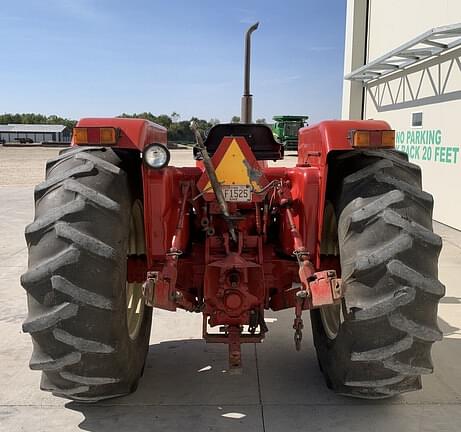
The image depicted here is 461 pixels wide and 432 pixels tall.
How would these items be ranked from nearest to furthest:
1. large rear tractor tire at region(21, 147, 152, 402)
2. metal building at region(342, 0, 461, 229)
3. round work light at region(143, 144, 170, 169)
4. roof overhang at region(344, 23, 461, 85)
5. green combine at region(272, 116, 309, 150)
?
large rear tractor tire at region(21, 147, 152, 402) → round work light at region(143, 144, 170, 169) → roof overhang at region(344, 23, 461, 85) → metal building at region(342, 0, 461, 229) → green combine at region(272, 116, 309, 150)

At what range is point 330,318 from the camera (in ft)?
12.3

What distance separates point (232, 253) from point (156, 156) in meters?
0.77

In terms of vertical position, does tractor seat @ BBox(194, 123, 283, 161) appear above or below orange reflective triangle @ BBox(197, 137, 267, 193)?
above

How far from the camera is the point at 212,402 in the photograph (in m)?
3.40

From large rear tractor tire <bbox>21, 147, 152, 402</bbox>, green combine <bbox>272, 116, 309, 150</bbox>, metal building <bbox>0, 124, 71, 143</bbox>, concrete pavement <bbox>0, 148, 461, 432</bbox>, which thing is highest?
metal building <bbox>0, 124, 71, 143</bbox>

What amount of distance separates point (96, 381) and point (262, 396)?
1151 mm

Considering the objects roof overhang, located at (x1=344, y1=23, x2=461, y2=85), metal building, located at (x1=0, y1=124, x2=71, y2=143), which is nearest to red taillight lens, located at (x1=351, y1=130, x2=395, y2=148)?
roof overhang, located at (x1=344, y1=23, x2=461, y2=85)

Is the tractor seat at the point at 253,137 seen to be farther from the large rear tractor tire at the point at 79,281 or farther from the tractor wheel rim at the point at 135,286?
the large rear tractor tire at the point at 79,281

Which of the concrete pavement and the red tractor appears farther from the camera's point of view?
the concrete pavement

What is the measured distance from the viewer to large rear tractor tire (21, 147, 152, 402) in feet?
8.68

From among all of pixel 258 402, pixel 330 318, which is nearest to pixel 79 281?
pixel 258 402

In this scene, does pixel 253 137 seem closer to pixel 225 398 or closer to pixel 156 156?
pixel 156 156

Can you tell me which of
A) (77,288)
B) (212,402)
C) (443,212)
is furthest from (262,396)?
(443,212)

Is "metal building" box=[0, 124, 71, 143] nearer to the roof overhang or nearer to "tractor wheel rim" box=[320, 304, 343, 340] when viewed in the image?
the roof overhang
